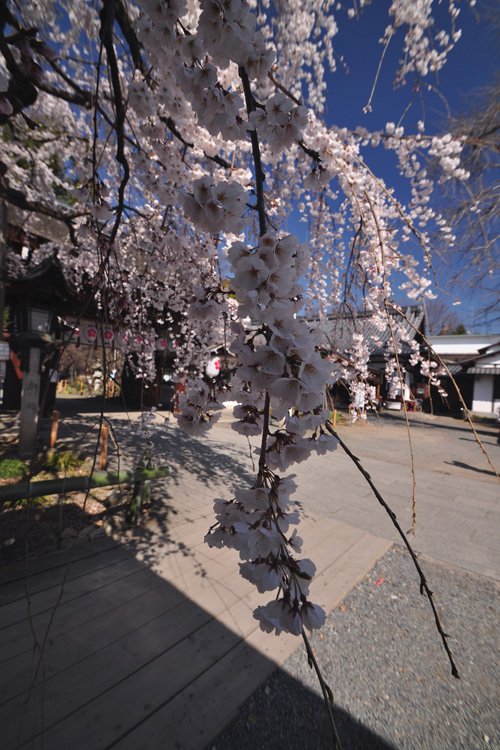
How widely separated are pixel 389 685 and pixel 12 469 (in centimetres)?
490

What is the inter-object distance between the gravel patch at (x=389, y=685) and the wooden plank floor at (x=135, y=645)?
4.7 inches

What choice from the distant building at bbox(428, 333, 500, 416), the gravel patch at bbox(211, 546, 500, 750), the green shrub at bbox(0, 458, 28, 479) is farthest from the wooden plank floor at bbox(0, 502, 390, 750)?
the distant building at bbox(428, 333, 500, 416)

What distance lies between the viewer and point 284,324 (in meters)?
0.74

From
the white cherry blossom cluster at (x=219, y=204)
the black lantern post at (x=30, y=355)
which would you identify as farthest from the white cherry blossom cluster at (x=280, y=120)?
the black lantern post at (x=30, y=355)

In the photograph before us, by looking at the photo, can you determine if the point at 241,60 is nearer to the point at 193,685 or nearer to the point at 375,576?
the point at 193,685

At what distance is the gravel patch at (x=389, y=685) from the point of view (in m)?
1.56

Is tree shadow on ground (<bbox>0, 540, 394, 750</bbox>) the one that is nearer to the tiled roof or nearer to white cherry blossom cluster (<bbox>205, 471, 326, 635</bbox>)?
white cherry blossom cluster (<bbox>205, 471, 326, 635</bbox>)

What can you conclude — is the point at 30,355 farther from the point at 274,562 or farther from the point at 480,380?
the point at 480,380

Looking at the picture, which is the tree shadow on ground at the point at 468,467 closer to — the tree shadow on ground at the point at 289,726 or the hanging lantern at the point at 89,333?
the tree shadow on ground at the point at 289,726

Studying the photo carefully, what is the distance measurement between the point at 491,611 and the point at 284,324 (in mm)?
3143

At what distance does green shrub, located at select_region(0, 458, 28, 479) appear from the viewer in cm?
437

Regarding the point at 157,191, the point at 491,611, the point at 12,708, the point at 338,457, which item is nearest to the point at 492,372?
the point at 338,457

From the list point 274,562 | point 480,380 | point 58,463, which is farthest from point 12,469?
point 480,380

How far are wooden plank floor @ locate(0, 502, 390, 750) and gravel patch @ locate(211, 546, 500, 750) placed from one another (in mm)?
119
